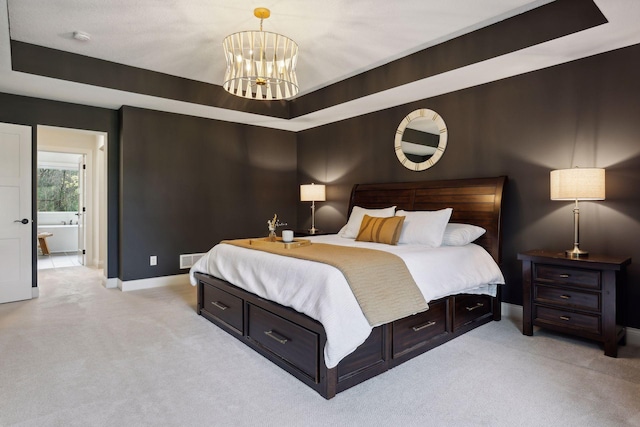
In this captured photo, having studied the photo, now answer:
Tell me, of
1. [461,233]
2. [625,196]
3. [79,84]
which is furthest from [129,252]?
[625,196]

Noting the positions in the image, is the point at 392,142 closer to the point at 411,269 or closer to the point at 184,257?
the point at 411,269

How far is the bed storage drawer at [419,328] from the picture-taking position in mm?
2645

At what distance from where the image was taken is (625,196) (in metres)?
3.03

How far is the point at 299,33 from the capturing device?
11.0 feet

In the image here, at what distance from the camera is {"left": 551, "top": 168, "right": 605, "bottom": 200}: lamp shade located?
9.49 ft

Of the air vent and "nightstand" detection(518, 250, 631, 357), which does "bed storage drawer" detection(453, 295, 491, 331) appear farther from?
the air vent

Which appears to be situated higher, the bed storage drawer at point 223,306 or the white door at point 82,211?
the white door at point 82,211

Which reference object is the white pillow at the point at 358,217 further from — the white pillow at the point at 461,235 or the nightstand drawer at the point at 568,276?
the nightstand drawer at the point at 568,276

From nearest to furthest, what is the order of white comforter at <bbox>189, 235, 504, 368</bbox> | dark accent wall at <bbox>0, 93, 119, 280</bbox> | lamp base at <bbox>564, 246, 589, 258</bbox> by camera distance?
white comforter at <bbox>189, 235, 504, 368</bbox>, lamp base at <bbox>564, 246, 589, 258</bbox>, dark accent wall at <bbox>0, 93, 119, 280</bbox>

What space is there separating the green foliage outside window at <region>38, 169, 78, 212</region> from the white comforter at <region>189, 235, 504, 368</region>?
25.6 ft

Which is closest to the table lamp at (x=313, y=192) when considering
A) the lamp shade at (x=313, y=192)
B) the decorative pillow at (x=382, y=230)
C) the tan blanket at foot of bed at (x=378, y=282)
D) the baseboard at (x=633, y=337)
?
the lamp shade at (x=313, y=192)

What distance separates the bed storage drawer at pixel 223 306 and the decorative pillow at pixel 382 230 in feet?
4.88

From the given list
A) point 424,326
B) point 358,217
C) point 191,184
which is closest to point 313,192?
point 358,217

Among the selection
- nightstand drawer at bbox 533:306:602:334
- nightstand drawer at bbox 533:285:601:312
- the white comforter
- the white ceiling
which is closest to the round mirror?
the white ceiling
